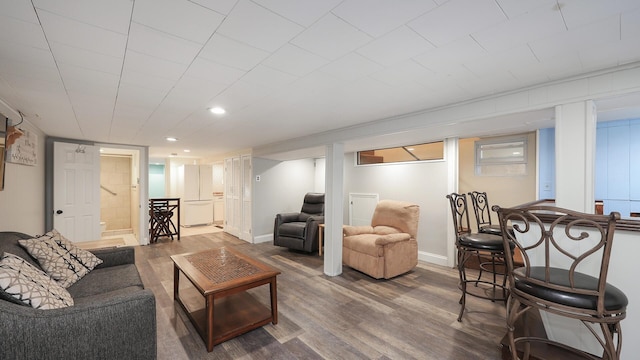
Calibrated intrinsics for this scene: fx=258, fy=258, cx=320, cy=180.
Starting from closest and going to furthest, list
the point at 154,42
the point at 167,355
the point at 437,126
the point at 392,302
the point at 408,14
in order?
the point at 408,14
the point at 154,42
the point at 167,355
the point at 437,126
the point at 392,302

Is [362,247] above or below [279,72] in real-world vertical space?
below

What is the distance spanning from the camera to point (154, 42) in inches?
57.1

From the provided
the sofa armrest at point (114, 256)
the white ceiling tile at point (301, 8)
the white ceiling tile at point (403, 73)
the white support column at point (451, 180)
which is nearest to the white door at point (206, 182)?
the sofa armrest at point (114, 256)

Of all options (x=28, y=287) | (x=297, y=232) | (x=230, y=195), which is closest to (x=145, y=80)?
(x=28, y=287)

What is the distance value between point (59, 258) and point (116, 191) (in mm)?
5758

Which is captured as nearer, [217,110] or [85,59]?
[85,59]

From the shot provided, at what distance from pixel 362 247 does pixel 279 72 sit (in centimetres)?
277

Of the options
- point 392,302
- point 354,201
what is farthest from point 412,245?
point 354,201

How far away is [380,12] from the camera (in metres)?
1.19

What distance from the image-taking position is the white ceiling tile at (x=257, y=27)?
119cm

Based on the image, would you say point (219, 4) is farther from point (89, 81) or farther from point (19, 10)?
point (89, 81)

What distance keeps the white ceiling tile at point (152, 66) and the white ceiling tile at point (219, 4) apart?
28.5 inches

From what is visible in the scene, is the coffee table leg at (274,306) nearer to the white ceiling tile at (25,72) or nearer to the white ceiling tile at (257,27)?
the white ceiling tile at (257,27)

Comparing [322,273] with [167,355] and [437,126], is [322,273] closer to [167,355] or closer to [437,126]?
[167,355]
